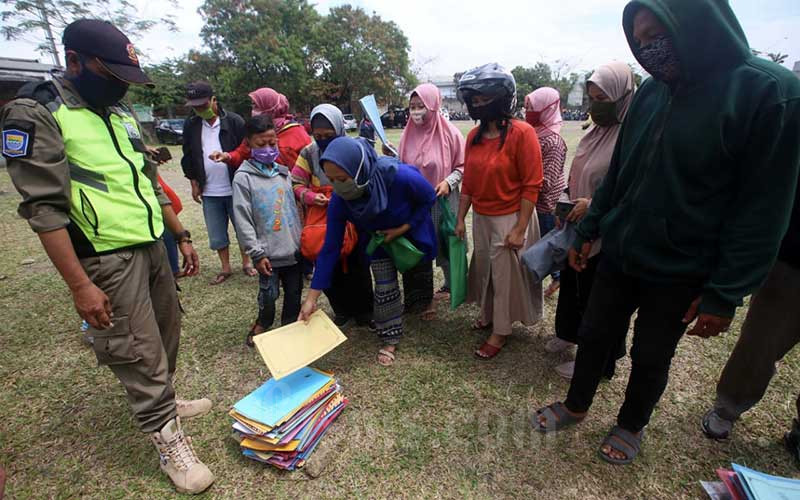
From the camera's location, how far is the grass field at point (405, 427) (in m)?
1.77

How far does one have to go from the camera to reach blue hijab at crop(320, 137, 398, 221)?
2041 mm

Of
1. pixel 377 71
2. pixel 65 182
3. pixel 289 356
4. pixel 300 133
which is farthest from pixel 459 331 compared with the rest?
pixel 377 71

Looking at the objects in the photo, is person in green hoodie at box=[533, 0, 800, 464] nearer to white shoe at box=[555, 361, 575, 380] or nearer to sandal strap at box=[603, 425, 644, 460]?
sandal strap at box=[603, 425, 644, 460]

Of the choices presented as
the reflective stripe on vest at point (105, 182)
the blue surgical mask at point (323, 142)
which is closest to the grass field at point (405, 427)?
the reflective stripe on vest at point (105, 182)

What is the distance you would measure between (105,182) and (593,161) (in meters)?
2.23

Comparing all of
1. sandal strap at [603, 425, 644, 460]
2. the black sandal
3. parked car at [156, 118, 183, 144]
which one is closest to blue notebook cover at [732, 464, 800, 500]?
sandal strap at [603, 425, 644, 460]

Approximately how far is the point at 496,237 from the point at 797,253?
135 centimetres

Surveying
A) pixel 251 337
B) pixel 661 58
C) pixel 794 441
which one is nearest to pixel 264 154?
pixel 251 337

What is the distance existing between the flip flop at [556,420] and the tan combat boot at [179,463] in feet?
5.22

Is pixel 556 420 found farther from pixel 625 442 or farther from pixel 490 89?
pixel 490 89

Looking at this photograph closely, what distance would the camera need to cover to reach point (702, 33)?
48.4 inches

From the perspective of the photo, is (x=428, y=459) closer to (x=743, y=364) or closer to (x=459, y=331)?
(x=459, y=331)

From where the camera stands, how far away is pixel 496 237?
98.8 inches

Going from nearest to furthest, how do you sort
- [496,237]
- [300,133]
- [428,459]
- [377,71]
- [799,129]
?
[799,129] < [428,459] < [496,237] < [300,133] < [377,71]
